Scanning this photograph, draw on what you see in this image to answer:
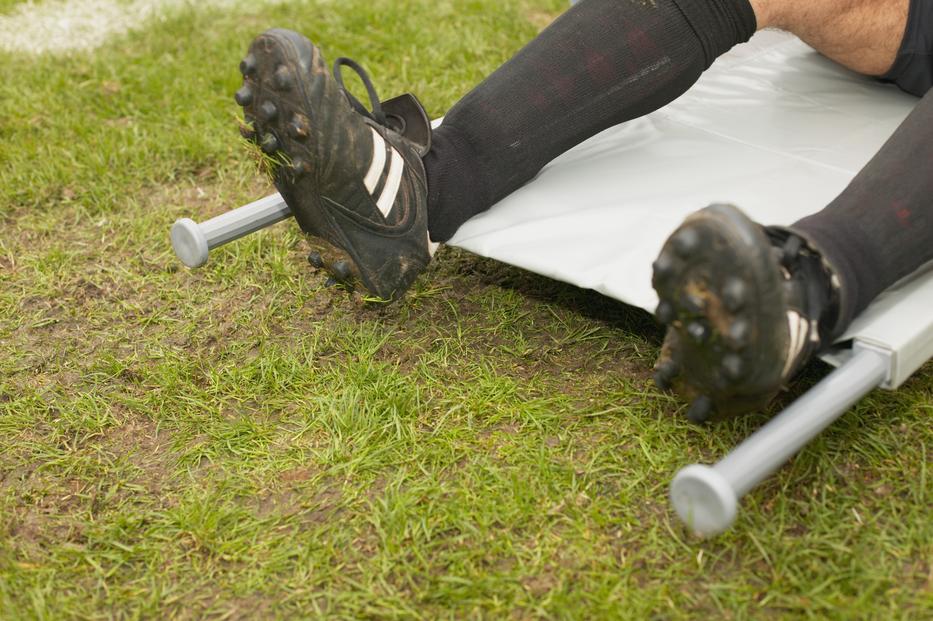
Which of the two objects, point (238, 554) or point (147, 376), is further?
point (147, 376)

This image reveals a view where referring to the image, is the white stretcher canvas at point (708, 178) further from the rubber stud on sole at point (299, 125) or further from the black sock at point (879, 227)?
the rubber stud on sole at point (299, 125)

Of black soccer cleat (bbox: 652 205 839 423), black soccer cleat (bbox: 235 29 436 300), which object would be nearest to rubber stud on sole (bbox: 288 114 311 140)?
black soccer cleat (bbox: 235 29 436 300)

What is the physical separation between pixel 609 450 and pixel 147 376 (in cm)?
68

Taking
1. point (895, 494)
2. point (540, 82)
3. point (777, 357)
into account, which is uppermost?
point (540, 82)

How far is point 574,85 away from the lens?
127 centimetres

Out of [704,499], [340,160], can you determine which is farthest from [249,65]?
[704,499]

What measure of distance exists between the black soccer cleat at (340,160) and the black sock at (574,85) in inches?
2.3

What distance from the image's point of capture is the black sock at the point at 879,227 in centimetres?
101

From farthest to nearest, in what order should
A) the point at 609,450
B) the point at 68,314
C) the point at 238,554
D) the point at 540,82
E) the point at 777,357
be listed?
the point at 68,314, the point at 540,82, the point at 609,450, the point at 238,554, the point at 777,357

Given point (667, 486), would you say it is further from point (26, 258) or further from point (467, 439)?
point (26, 258)

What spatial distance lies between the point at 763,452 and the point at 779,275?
0.61ft

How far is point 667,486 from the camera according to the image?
1102 mm

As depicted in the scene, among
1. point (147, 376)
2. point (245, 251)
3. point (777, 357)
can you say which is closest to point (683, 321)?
point (777, 357)

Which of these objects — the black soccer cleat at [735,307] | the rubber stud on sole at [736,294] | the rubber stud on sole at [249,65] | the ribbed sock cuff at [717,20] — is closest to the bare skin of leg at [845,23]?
the ribbed sock cuff at [717,20]
